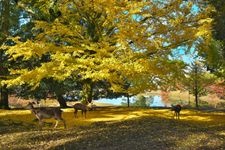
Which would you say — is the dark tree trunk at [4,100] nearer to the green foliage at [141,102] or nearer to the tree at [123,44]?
the tree at [123,44]

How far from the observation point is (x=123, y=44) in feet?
76.9

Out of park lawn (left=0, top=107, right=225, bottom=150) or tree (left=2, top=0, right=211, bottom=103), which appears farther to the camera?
tree (left=2, top=0, right=211, bottom=103)

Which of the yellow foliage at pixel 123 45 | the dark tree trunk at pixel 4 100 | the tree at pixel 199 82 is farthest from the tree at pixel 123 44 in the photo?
the tree at pixel 199 82

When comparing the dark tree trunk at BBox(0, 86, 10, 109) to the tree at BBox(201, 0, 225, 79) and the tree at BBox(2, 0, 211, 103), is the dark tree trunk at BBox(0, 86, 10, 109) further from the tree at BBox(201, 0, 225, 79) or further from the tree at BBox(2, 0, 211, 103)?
the tree at BBox(201, 0, 225, 79)

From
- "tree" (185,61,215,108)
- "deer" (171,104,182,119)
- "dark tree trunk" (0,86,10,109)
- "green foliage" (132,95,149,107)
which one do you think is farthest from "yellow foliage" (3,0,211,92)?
"green foliage" (132,95,149,107)

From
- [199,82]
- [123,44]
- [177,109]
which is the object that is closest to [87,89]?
[177,109]

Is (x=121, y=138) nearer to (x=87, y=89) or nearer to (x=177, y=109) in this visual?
(x=177, y=109)

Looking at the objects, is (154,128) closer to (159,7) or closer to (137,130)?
(137,130)

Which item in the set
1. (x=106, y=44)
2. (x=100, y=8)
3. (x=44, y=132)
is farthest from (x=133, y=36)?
(x=44, y=132)

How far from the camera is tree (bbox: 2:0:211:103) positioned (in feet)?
78.2

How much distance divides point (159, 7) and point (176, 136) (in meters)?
10.1

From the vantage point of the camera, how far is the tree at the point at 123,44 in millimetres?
23828

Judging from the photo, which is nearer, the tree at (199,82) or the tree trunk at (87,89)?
the tree trunk at (87,89)

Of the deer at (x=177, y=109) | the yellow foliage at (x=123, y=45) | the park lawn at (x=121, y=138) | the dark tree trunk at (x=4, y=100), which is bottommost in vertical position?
the park lawn at (x=121, y=138)
